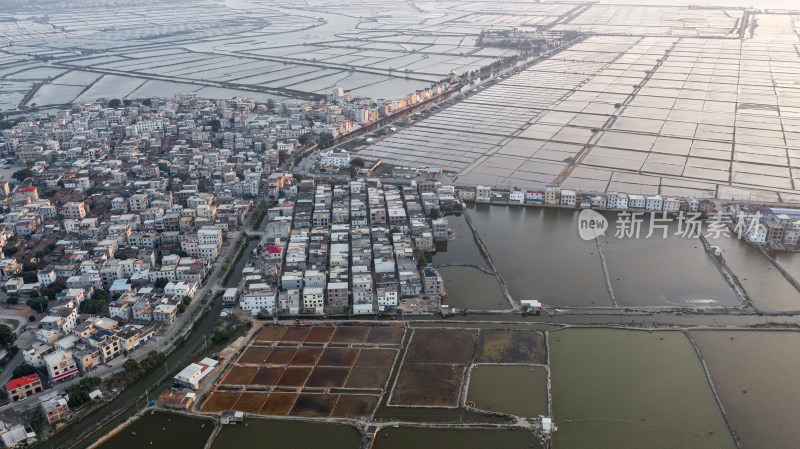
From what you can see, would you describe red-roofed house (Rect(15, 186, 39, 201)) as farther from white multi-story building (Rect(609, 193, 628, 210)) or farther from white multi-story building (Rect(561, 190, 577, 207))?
white multi-story building (Rect(609, 193, 628, 210))

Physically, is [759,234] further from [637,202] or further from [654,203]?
[637,202]

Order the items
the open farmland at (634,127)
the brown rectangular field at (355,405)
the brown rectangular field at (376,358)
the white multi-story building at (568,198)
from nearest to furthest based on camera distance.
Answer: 1. the brown rectangular field at (355,405)
2. the brown rectangular field at (376,358)
3. the white multi-story building at (568,198)
4. the open farmland at (634,127)

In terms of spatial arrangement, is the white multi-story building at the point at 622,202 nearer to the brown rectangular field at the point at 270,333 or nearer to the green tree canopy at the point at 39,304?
the brown rectangular field at the point at 270,333

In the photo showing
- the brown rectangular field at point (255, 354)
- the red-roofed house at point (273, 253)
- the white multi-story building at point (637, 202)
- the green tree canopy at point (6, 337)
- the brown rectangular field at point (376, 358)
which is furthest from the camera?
the white multi-story building at point (637, 202)

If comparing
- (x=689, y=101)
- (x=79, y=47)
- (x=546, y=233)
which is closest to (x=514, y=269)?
(x=546, y=233)

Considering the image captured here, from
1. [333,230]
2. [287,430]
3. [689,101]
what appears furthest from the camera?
[689,101]

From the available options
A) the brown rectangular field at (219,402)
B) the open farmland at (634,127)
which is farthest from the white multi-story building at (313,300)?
the open farmland at (634,127)

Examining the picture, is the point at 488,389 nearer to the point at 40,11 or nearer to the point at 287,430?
the point at 287,430
